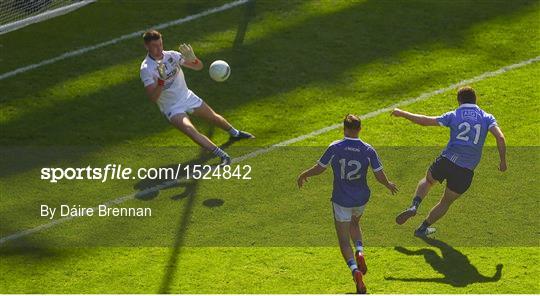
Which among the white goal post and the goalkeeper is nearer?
the goalkeeper

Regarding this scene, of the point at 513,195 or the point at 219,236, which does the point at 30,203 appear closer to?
the point at 219,236

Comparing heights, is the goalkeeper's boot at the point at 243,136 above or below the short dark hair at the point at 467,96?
below

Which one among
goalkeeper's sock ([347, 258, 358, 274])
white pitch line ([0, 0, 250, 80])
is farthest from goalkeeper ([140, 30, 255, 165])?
white pitch line ([0, 0, 250, 80])

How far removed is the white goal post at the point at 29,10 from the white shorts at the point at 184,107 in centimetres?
408

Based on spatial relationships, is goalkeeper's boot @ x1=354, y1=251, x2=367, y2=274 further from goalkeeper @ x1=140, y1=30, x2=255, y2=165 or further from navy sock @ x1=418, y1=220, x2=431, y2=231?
goalkeeper @ x1=140, y1=30, x2=255, y2=165

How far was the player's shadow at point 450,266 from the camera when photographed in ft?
44.4

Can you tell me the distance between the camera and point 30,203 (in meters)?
16.0

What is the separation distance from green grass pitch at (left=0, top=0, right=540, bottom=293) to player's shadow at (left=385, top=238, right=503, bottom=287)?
0.10 feet

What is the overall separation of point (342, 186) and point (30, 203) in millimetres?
4881

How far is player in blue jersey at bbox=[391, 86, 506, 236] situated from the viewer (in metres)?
14.2

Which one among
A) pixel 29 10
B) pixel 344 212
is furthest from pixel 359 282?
pixel 29 10

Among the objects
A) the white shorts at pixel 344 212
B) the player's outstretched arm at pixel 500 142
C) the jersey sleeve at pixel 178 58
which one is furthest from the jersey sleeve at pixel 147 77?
the player's outstretched arm at pixel 500 142

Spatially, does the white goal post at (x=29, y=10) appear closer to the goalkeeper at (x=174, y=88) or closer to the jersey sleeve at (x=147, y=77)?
the goalkeeper at (x=174, y=88)

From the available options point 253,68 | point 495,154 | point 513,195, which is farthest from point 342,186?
point 253,68
